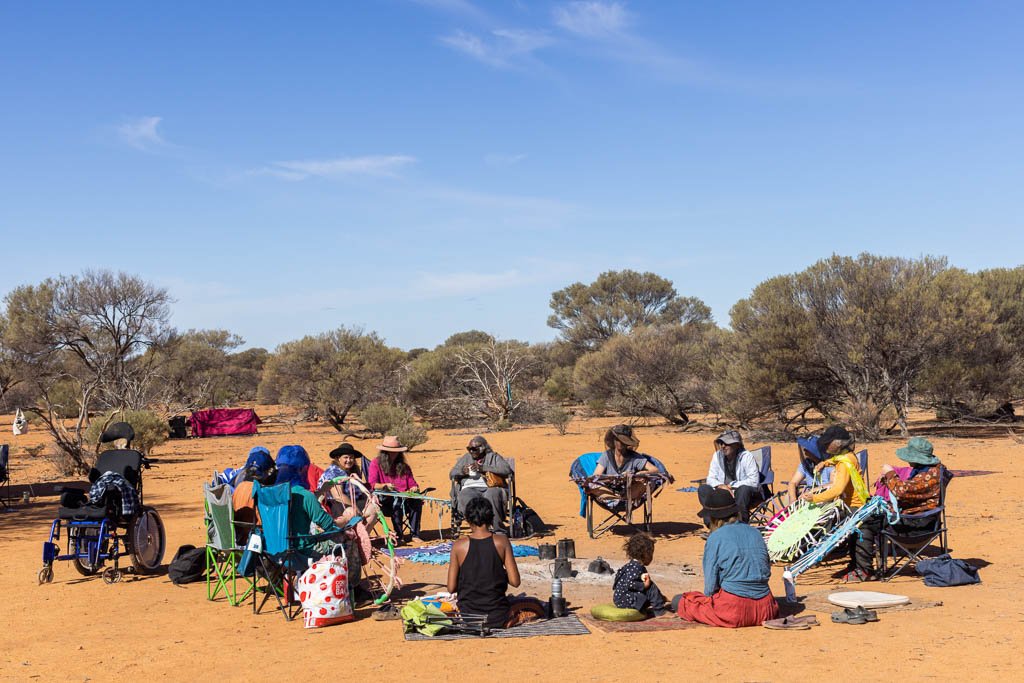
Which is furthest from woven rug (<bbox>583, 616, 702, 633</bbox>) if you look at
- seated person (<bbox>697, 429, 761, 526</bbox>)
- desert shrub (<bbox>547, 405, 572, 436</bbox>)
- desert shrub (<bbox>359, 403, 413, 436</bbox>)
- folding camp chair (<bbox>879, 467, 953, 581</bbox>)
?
desert shrub (<bbox>359, 403, 413, 436</bbox>)

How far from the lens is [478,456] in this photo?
10078 mm

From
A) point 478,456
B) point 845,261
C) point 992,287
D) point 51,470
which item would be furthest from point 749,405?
point 51,470

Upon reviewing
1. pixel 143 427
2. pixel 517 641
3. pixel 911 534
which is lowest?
pixel 517 641

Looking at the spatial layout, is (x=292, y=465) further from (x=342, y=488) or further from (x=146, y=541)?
(x=146, y=541)

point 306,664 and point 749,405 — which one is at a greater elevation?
point 749,405

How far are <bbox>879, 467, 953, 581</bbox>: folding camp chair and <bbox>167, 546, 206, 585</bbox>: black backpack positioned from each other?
19.6 ft

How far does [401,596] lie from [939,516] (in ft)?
15.4

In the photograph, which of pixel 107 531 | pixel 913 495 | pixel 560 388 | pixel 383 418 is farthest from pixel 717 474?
pixel 560 388

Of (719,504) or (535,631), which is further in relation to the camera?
(719,504)

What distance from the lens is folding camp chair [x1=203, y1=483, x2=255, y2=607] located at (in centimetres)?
713

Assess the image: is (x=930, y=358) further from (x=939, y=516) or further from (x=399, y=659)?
(x=399, y=659)

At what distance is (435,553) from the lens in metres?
9.29

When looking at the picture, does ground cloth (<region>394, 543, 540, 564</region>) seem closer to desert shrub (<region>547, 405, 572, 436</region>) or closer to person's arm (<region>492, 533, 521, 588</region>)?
person's arm (<region>492, 533, 521, 588</region>)

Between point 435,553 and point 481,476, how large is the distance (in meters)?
1.05
